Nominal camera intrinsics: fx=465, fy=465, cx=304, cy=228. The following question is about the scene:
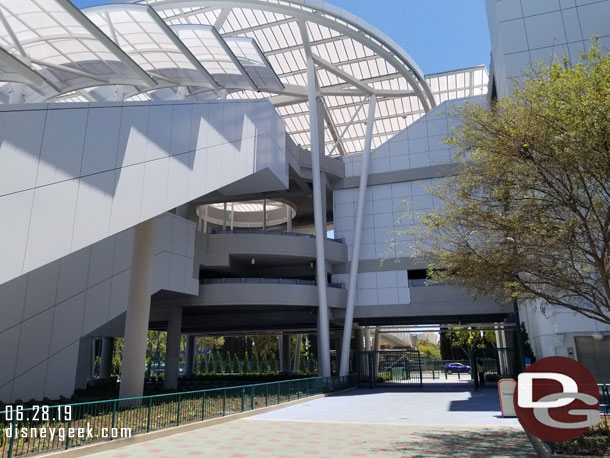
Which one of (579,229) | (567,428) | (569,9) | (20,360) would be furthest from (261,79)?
(567,428)

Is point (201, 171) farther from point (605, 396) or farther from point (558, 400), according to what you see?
point (605, 396)

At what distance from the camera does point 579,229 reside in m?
11.7

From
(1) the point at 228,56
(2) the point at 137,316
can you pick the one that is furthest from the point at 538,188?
(1) the point at 228,56

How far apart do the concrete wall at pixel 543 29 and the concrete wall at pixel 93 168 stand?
1705 cm

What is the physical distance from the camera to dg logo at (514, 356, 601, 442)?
8.98m

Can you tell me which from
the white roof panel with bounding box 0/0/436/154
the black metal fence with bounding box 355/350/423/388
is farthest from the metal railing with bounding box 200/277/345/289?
the white roof panel with bounding box 0/0/436/154

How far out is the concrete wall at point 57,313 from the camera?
55.4 feet

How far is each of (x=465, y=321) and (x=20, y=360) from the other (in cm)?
3278

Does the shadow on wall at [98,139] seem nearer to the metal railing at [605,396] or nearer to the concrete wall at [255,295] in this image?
the concrete wall at [255,295]

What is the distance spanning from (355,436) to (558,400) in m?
5.41

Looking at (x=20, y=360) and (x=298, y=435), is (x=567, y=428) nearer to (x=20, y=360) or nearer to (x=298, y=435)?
(x=298, y=435)

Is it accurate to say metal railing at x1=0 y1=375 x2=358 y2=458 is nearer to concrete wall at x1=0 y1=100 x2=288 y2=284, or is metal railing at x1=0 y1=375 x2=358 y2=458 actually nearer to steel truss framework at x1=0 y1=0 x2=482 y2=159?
concrete wall at x1=0 y1=100 x2=288 y2=284
